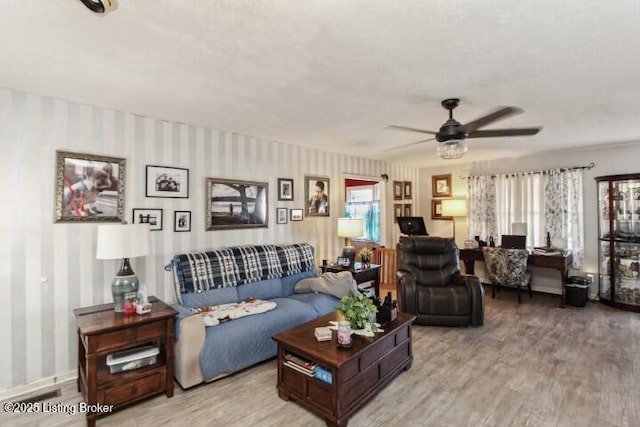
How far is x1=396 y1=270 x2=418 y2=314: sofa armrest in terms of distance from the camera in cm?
380

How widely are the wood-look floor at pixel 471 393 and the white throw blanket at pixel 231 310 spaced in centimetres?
47

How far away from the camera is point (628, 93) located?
2.55 m

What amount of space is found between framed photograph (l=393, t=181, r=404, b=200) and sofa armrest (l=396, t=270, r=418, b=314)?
2.44m

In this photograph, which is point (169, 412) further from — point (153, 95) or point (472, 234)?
point (472, 234)

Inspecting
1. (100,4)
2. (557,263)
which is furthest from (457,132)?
(557,263)

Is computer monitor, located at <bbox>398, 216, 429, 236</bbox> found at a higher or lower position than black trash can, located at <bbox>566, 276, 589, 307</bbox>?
higher

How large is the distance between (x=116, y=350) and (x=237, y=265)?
1.39m

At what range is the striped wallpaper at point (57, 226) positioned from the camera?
8.04 feet

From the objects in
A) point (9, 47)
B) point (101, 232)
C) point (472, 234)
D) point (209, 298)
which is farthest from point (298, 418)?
point (472, 234)

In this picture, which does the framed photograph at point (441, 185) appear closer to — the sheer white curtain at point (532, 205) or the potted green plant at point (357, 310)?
the sheer white curtain at point (532, 205)

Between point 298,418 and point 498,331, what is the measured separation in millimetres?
2568

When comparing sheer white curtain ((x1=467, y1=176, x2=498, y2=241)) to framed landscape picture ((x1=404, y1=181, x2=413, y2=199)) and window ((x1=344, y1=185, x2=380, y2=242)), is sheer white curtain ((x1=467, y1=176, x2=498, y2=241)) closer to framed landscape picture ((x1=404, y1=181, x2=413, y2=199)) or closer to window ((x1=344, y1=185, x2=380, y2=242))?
framed landscape picture ((x1=404, y1=181, x2=413, y2=199))

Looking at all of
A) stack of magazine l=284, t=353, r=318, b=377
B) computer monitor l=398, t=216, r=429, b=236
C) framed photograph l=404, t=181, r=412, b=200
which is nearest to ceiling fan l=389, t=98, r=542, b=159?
stack of magazine l=284, t=353, r=318, b=377

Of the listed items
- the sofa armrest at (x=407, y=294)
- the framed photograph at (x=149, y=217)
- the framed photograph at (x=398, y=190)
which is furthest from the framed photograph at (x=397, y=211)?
the framed photograph at (x=149, y=217)
